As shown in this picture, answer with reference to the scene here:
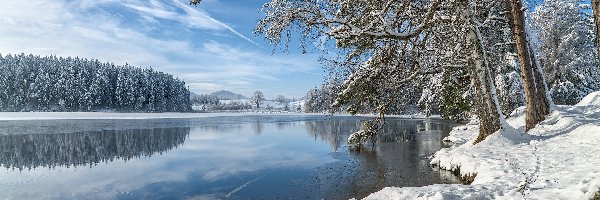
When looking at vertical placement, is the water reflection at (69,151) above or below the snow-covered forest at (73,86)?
below

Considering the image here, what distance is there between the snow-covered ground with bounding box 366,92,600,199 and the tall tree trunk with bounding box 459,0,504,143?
1.92 ft

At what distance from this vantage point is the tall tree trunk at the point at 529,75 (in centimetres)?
1258

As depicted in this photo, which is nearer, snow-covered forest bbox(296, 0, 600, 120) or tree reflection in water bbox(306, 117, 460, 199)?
tree reflection in water bbox(306, 117, 460, 199)

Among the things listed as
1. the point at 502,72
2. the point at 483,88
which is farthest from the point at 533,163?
the point at 502,72

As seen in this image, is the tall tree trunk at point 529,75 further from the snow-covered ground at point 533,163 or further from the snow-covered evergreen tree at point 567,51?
the snow-covered evergreen tree at point 567,51

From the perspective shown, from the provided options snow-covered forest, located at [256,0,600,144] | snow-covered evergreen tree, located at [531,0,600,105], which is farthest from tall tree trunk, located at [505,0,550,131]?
snow-covered evergreen tree, located at [531,0,600,105]

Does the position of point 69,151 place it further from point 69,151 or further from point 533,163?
point 533,163

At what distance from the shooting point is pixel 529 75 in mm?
13047

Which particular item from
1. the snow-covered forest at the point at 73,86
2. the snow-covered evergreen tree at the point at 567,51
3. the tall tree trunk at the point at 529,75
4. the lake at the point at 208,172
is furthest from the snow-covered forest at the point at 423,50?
the snow-covered forest at the point at 73,86

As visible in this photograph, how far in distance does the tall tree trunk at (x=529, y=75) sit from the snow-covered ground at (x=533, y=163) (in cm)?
37

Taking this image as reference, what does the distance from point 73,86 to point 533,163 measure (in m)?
90.6

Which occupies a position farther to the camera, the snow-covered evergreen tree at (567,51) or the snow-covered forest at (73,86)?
the snow-covered forest at (73,86)

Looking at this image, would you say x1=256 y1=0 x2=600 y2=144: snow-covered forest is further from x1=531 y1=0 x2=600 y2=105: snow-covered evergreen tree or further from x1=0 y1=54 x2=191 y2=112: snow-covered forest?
x1=0 y1=54 x2=191 y2=112: snow-covered forest

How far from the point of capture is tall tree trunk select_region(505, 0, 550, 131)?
1258 centimetres
